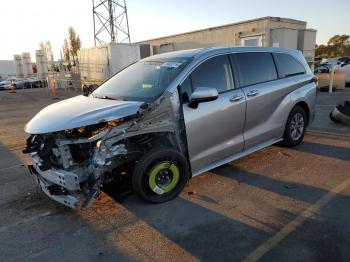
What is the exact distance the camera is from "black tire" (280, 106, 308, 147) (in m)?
5.36

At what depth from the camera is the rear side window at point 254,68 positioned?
4.48 m

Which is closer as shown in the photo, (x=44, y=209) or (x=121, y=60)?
(x=44, y=209)

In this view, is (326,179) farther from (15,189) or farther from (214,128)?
(15,189)

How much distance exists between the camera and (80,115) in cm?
333

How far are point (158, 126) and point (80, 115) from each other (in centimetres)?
91

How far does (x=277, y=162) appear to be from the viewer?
16.4 feet

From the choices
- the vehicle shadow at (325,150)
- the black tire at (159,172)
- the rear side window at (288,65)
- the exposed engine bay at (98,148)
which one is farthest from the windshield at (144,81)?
the vehicle shadow at (325,150)

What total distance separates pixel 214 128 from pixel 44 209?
2.44m

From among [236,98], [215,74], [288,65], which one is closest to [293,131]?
[288,65]

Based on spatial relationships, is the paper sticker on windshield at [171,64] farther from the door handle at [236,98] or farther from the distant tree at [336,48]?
the distant tree at [336,48]

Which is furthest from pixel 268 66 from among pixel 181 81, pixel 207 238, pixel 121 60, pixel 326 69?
pixel 326 69

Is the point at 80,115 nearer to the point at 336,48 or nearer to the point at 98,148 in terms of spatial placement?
the point at 98,148

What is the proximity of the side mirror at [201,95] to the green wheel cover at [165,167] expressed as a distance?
31.6 inches

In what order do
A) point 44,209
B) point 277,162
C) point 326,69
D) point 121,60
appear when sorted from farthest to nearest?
point 326,69 → point 121,60 → point 277,162 → point 44,209
